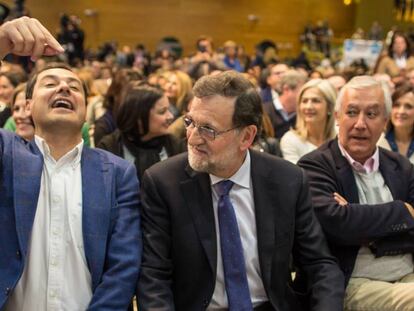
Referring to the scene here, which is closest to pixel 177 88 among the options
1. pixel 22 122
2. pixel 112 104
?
pixel 112 104

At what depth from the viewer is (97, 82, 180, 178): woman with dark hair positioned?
12.9 ft

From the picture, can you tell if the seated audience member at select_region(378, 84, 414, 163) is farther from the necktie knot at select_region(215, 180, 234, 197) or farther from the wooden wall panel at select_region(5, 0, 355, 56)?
the wooden wall panel at select_region(5, 0, 355, 56)

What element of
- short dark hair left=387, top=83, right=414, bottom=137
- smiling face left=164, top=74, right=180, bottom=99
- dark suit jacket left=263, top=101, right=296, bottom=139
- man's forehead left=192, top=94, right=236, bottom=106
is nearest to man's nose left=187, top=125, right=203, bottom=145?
man's forehead left=192, top=94, right=236, bottom=106

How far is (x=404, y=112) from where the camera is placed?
4297mm

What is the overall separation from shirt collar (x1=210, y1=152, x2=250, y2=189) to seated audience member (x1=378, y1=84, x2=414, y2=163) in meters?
2.05

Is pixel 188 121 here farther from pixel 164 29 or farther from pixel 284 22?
pixel 284 22

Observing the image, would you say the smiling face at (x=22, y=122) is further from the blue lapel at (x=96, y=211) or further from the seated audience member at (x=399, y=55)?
the seated audience member at (x=399, y=55)

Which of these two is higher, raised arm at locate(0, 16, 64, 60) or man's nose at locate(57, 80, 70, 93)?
raised arm at locate(0, 16, 64, 60)

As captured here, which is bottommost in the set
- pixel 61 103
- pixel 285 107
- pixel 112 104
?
pixel 285 107

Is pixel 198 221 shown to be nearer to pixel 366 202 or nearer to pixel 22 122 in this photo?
pixel 366 202

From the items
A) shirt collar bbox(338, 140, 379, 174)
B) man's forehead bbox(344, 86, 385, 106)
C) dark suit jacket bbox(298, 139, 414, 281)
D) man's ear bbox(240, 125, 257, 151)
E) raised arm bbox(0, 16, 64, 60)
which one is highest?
raised arm bbox(0, 16, 64, 60)

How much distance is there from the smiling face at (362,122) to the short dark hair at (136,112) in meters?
1.53

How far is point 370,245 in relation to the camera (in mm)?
2701

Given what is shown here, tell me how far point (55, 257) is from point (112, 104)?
311 cm
